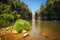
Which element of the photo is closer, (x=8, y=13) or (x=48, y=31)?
(x=48, y=31)

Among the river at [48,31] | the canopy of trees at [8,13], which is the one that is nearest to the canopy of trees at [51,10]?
the canopy of trees at [8,13]

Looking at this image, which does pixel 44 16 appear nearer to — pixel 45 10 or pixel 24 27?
pixel 45 10

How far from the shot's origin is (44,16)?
8256cm

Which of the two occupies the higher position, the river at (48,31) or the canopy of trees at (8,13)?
the canopy of trees at (8,13)

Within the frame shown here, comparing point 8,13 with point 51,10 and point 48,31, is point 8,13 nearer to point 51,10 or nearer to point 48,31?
point 48,31

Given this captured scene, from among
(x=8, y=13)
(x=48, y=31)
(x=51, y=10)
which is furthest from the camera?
(x=51, y=10)

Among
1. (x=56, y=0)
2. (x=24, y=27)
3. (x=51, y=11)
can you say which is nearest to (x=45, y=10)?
(x=51, y=11)

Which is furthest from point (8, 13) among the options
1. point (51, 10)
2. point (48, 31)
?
point (51, 10)

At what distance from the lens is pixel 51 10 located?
7881 cm

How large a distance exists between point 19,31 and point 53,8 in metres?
66.0

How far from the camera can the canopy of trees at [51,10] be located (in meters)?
77.5

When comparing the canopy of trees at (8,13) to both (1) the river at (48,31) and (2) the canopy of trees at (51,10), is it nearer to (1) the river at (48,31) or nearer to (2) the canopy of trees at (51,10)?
(1) the river at (48,31)

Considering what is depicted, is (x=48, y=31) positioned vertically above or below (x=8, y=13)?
below

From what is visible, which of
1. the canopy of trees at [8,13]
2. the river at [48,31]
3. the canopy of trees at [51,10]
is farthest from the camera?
the canopy of trees at [51,10]
